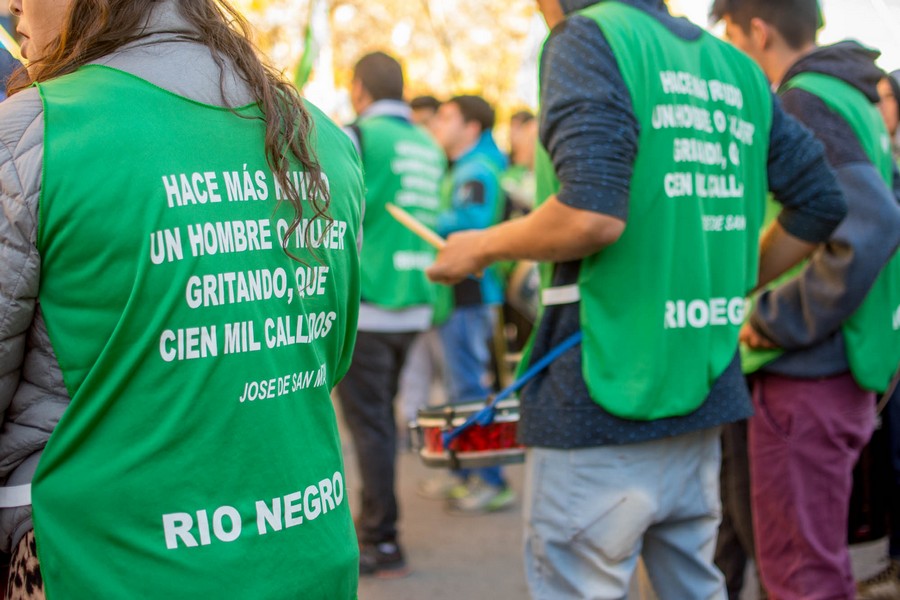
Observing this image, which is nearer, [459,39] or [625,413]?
[625,413]

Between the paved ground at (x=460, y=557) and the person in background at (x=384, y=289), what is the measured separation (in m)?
0.18

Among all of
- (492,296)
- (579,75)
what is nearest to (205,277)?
(579,75)

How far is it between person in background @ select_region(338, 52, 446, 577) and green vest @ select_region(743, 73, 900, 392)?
6.71 feet

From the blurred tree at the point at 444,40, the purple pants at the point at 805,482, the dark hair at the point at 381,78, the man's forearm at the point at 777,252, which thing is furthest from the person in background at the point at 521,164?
the blurred tree at the point at 444,40

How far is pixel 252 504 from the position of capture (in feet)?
5.22

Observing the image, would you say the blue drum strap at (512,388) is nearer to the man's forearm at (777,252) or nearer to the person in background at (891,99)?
the man's forearm at (777,252)

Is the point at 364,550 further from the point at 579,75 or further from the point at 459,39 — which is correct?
the point at 459,39

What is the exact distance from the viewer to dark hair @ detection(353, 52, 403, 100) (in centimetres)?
513

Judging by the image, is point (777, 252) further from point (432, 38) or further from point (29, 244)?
point (432, 38)

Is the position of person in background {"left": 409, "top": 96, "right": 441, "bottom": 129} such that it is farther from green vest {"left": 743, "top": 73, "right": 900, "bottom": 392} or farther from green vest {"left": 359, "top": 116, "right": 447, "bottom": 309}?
green vest {"left": 743, "top": 73, "right": 900, "bottom": 392}

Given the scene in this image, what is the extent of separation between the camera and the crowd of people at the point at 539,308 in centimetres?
149

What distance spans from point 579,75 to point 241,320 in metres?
1.04

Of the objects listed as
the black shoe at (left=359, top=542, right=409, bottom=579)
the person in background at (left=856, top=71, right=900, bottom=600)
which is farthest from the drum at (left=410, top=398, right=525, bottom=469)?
the black shoe at (left=359, top=542, right=409, bottom=579)

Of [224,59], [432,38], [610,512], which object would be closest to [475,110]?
[610,512]
